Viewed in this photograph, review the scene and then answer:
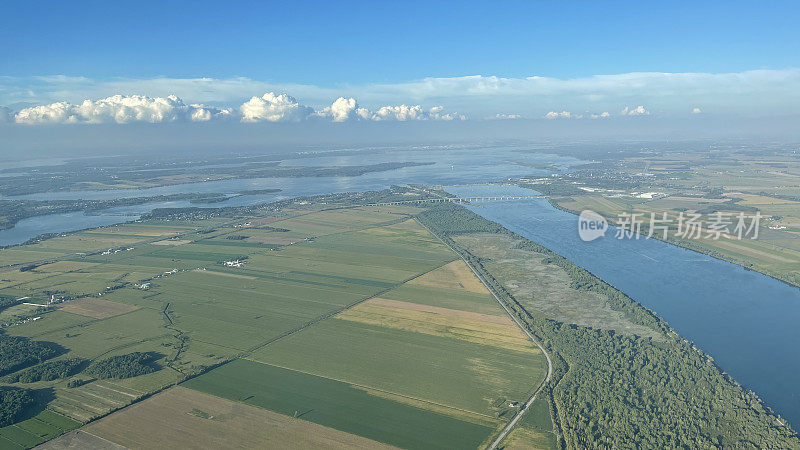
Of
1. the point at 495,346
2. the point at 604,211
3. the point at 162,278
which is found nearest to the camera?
the point at 495,346

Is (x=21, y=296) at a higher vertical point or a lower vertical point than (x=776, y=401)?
higher

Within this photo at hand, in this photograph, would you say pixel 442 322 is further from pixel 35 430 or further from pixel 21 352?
pixel 21 352

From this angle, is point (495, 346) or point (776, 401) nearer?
point (776, 401)

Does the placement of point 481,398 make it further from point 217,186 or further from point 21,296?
point 217,186

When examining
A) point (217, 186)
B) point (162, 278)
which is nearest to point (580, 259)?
point (162, 278)

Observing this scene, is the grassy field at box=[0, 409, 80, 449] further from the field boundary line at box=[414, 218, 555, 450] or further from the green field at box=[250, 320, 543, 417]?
the field boundary line at box=[414, 218, 555, 450]

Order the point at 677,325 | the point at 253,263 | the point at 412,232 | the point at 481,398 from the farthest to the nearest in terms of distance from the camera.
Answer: the point at 412,232
the point at 253,263
the point at 677,325
the point at 481,398
